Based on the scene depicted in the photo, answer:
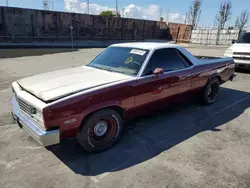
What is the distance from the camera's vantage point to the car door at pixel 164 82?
345 cm

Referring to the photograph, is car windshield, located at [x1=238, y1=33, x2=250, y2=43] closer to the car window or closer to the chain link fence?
the car window

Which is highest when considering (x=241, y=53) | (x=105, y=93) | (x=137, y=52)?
(x=137, y=52)

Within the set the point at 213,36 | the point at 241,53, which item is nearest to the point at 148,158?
the point at 241,53

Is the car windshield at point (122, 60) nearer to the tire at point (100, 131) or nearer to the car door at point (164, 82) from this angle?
the car door at point (164, 82)

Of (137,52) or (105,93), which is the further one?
(137,52)

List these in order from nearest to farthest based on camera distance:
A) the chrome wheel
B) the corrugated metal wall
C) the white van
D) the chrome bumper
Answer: the chrome bumper → the chrome wheel → the white van → the corrugated metal wall

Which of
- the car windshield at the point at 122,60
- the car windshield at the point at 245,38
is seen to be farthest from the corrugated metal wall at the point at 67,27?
the car windshield at the point at 122,60

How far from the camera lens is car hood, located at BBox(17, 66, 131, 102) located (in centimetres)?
273

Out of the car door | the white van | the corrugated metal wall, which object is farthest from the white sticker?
the corrugated metal wall

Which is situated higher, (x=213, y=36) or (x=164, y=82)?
(x=213, y=36)

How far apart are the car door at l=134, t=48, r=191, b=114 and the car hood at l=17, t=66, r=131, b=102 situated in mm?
398

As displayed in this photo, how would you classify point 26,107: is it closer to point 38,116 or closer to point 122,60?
point 38,116

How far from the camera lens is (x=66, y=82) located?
10.2 ft

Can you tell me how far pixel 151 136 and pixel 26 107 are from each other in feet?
6.76
